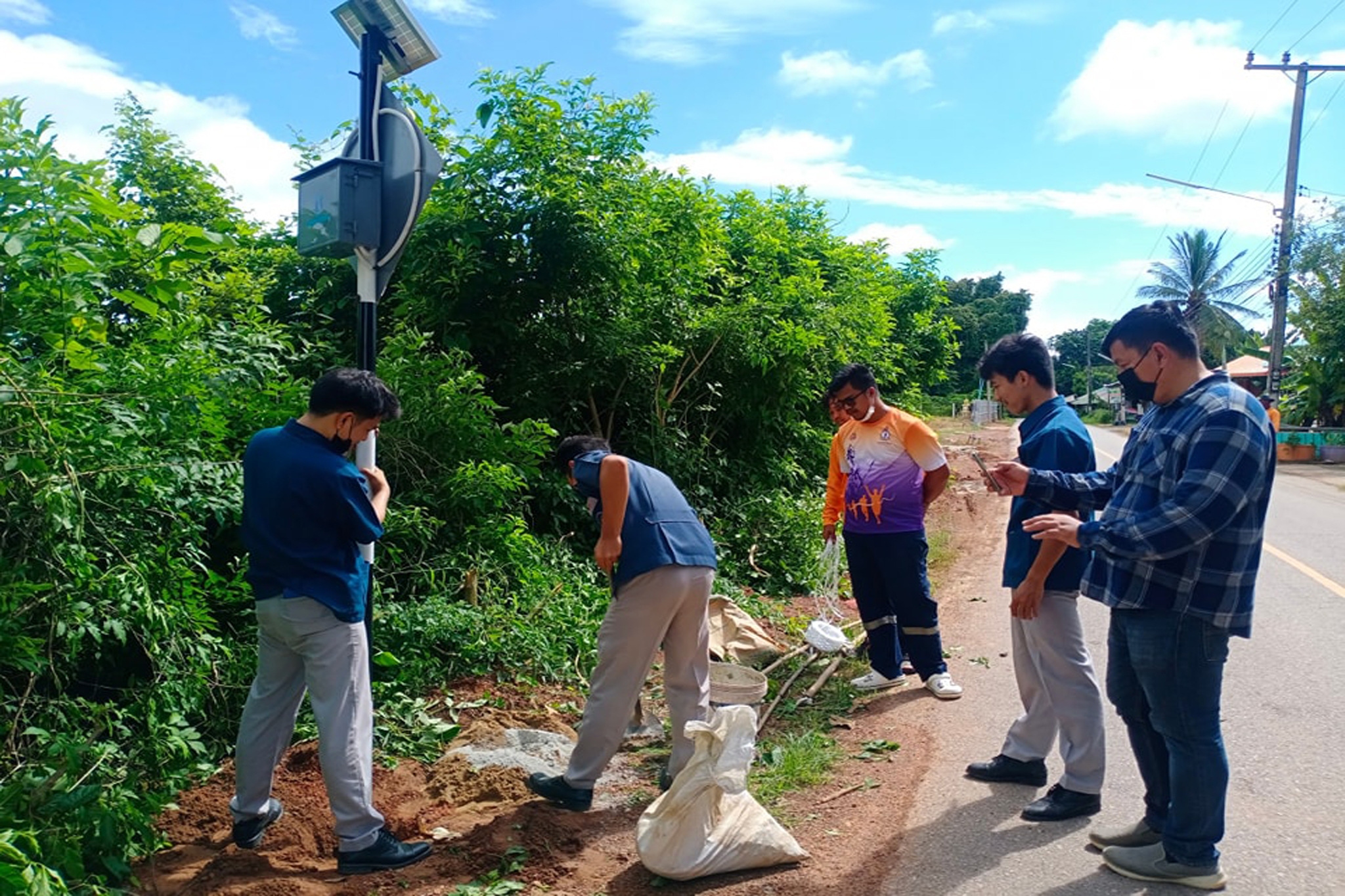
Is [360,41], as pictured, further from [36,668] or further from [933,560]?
[933,560]

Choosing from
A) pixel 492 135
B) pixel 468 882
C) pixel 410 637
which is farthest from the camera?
pixel 492 135

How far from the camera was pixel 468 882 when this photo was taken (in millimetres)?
3533

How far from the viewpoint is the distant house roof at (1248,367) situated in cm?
4107

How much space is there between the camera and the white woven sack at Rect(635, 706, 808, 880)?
346cm

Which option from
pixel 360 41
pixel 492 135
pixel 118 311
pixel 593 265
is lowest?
pixel 118 311

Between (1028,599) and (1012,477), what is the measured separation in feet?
1.83

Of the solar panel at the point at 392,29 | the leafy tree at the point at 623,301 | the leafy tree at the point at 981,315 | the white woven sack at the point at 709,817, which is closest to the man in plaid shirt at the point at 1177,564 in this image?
the white woven sack at the point at 709,817

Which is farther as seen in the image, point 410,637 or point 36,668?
point 410,637

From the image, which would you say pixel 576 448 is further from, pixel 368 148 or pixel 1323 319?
pixel 1323 319

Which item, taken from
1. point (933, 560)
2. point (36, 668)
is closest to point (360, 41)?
point (36, 668)

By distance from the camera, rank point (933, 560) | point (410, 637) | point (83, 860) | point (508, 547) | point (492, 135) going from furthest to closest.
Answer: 1. point (933, 560)
2. point (492, 135)
3. point (508, 547)
4. point (410, 637)
5. point (83, 860)

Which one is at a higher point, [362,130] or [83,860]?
[362,130]

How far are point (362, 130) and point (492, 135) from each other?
3283mm

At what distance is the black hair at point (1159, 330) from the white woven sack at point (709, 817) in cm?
195
